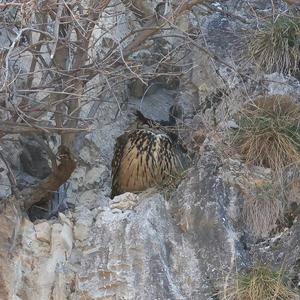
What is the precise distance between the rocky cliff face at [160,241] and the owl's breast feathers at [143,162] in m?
0.44

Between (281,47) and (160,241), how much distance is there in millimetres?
1841

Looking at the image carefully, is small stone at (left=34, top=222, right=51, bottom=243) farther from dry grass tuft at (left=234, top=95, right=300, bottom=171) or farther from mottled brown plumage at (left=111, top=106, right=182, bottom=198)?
dry grass tuft at (left=234, top=95, right=300, bottom=171)

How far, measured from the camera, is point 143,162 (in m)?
6.85

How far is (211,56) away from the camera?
6.23 metres

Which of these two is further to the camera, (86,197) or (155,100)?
(155,100)

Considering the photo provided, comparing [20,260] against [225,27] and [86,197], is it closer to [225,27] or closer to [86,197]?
[86,197]

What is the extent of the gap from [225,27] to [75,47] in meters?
1.46

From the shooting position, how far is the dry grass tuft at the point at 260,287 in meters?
5.45

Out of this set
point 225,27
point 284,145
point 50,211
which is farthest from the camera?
point 225,27

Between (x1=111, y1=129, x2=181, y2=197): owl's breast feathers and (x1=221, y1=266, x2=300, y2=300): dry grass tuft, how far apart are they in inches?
53.6

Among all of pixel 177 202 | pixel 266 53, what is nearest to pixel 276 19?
pixel 266 53

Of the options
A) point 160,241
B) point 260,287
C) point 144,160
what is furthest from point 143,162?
point 260,287

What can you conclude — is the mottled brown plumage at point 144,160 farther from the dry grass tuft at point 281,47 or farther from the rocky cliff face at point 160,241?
the dry grass tuft at point 281,47

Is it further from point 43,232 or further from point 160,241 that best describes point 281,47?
point 43,232
